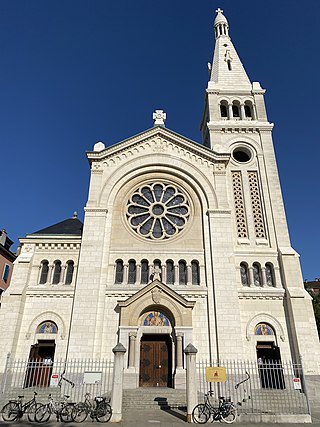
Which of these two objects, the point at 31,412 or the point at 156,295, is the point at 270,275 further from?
the point at 31,412

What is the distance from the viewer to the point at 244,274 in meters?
21.1

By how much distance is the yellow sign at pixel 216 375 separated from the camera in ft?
44.6

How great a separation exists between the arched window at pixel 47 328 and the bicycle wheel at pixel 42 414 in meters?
6.07

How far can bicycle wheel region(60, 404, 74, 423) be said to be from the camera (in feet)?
40.6

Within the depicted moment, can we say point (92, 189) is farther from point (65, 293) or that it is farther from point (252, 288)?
point (252, 288)

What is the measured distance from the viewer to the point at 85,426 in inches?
447

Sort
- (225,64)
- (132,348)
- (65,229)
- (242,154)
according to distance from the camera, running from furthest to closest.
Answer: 1. (225,64)
2. (242,154)
3. (65,229)
4. (132,348)

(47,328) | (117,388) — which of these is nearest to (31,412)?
(117,388)

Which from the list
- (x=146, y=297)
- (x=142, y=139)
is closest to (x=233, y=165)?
(x=142, y=139)

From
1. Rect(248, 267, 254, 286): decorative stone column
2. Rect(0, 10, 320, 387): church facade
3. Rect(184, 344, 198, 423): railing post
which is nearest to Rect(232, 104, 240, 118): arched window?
Rect(0, 10, 320, 387): church facade

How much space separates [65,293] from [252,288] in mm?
11974

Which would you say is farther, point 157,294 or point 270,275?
point 270,275

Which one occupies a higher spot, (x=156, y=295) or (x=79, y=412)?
(x=156, y=295)

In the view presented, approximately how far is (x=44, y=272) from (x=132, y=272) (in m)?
5.90
